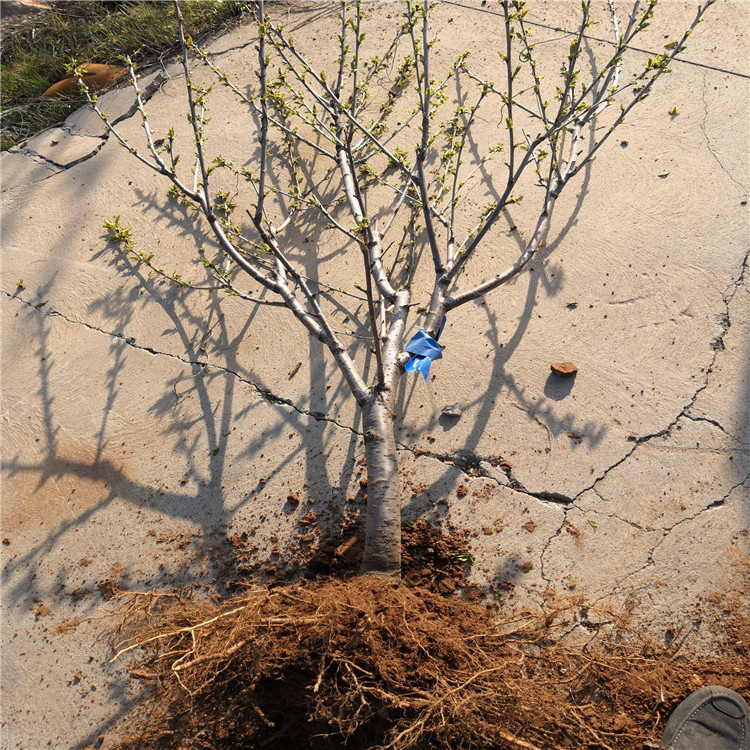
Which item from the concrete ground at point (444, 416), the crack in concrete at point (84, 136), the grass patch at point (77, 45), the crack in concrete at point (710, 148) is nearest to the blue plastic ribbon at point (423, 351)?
the concrete ground at point (444, 416)

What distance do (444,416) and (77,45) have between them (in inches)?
149

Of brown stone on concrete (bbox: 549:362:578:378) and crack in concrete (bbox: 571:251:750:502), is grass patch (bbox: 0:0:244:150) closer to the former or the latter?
brown stone on concrete (bbox: 549:362:578:378)

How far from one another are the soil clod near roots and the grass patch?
3405 mm

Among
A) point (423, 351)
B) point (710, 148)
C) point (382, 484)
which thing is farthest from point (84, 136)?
point (710, 148)

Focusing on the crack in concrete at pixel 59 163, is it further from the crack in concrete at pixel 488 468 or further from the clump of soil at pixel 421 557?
the clump of soil at pixel 421 557

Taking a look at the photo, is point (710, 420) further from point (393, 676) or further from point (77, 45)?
point (77, 45)

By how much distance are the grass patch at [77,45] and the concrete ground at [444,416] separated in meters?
1.05

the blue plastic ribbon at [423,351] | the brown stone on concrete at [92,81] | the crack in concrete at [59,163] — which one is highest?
the brown stone on concrete at [92,81]

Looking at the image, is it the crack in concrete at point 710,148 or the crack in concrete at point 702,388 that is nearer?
the crack in concrete at point 702,388

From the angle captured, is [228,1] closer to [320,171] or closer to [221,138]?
[221,138]

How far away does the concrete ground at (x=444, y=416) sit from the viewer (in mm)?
Result: 2256

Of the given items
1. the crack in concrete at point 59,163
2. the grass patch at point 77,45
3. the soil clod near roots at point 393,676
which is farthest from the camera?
the grass patch at point 77,45

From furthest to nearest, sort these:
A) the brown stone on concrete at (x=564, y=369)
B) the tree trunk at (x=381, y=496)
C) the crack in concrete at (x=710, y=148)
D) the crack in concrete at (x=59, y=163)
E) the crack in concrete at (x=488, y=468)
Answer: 1. the crack in concrete at (x=59, y=163)
2. the crack in concrete at (x=710, y=148)
3. the brown stone on concrete at (x=564, y=369)
4. the crack in concrete at (x=488, y=468)
5. the tree trunk at (x=381, y=496)

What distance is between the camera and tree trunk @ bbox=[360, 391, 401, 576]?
2.09 metres
